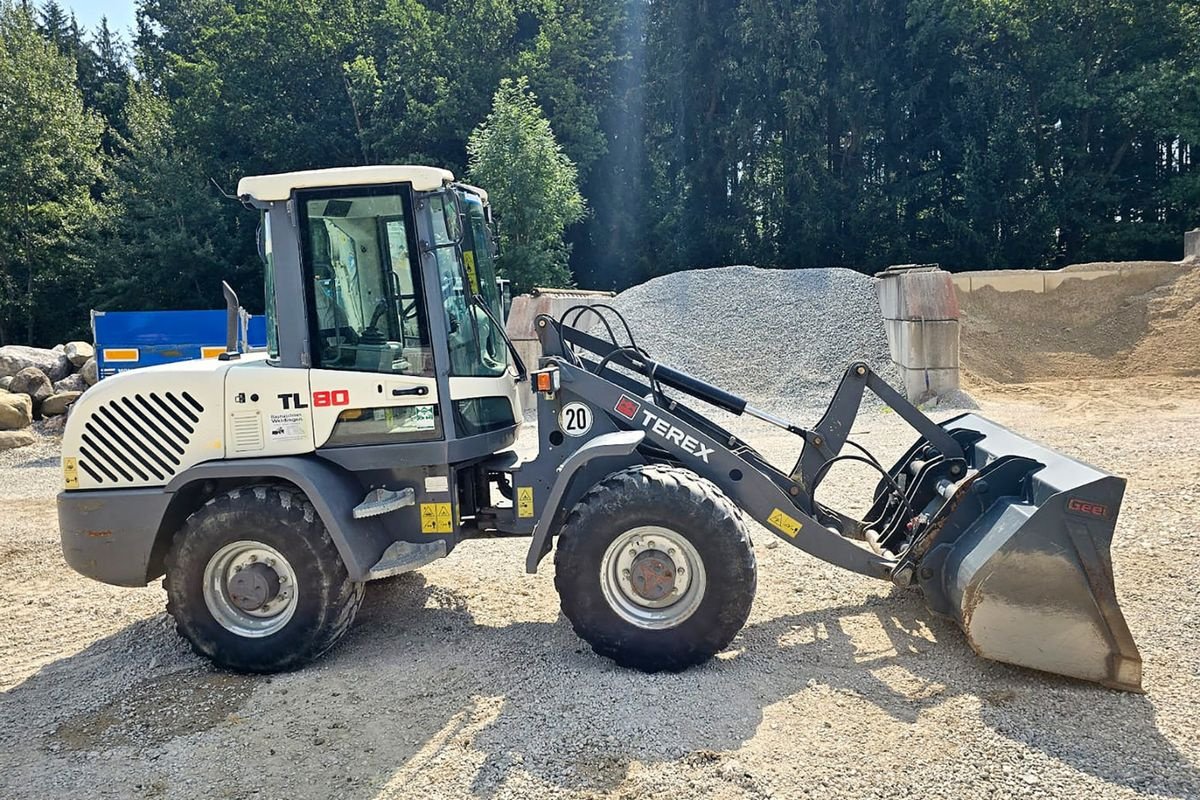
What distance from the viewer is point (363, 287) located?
15.2ft

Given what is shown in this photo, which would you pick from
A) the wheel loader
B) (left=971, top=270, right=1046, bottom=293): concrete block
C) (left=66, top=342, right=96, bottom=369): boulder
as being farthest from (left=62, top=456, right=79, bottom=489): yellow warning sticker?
(left=971, top=270, right=1046, bottom=293): concrete block

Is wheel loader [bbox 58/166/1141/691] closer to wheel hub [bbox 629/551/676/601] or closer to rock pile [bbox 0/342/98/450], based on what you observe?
wheel hub [bbox 629/551/676/601]

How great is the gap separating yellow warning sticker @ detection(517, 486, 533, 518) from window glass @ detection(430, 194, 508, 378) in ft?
2.12

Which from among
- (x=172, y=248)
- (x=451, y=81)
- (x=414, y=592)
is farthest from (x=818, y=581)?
(x=451, y=81)

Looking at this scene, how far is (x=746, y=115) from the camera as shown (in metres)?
30.1

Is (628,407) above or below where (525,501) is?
above

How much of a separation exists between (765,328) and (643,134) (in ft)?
62.6

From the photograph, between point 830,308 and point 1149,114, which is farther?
point 1149,114

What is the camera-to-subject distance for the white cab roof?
4.47 m

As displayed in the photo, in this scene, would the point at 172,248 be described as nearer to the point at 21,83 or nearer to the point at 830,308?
the point at 21,83

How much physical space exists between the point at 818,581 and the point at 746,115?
2697 centimetres

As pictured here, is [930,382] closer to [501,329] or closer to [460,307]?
[501,329]

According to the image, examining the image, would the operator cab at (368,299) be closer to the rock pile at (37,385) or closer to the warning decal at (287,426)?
the warning decal at (287,426)

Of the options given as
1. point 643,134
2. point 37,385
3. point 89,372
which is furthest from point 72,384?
point 643,134
